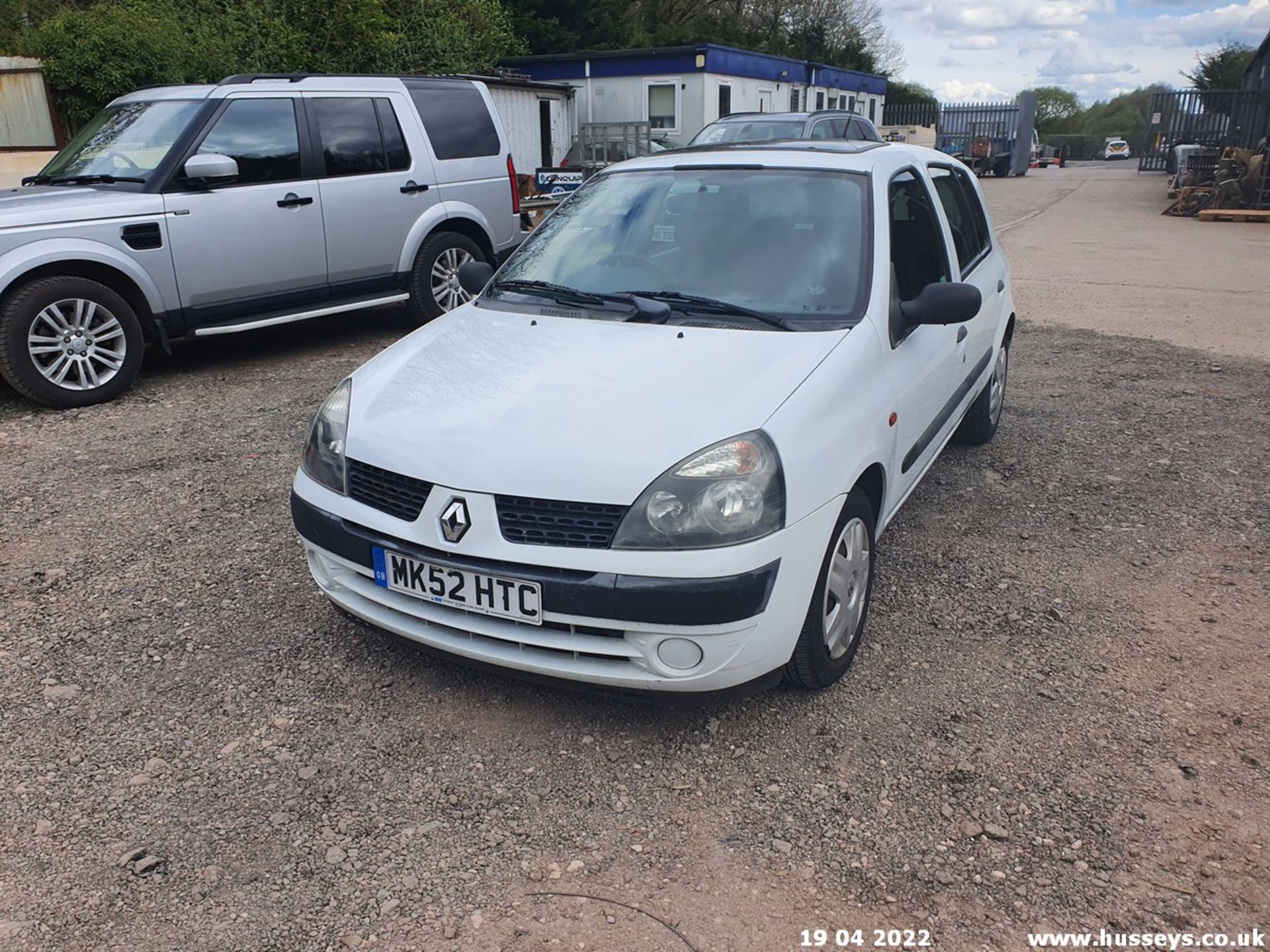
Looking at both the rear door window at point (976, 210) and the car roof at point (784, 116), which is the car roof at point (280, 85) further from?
the car roof at point (784, 116)

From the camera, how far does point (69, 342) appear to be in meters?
6.16

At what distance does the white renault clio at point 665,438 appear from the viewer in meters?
2.62

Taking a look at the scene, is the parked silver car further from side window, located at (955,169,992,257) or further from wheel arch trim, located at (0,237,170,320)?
side window, located at (955,169,992,257)

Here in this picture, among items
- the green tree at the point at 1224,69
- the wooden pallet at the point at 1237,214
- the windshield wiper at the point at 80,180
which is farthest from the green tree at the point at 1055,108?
the windshield wiper at the point at 80,180

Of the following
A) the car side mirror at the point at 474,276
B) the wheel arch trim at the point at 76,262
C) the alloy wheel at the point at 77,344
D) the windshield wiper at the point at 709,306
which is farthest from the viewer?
the alloy wheel at the point at 77,344

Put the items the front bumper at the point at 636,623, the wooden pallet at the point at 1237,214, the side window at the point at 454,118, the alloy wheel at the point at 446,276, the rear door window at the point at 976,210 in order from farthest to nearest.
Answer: the wooden pallet at the point at 1237,214 < the alloy wheel at the point at 446,276 < the side window at the point at 454,118 < the rear door window at the point at 976,210 < the front bumper at the point at 636,623

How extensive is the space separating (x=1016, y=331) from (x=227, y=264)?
6617 mm

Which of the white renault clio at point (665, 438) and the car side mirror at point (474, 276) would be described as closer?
the white renault clio at point (665, 438)

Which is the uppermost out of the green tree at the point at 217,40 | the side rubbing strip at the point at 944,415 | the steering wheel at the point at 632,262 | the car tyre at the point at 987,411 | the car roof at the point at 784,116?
the green tree at the point at 217,40

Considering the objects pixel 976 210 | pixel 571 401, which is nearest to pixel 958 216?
pixel 976 210

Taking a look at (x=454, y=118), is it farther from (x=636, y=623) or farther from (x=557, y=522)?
(x=636, y=623)

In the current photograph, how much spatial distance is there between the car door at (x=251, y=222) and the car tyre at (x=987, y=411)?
15.8 feet

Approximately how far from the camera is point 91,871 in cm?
242

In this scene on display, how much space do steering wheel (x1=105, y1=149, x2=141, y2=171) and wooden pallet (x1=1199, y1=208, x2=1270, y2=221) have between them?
18853 mm
